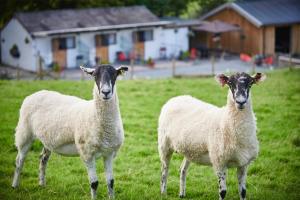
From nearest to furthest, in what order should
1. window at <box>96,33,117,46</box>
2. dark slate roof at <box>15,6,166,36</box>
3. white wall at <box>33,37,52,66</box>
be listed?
white wall at <box>33,37,52,66</box>, dark slate roof at <box>15,6,166,36</box>, window at <box>96,33,117,46</box>

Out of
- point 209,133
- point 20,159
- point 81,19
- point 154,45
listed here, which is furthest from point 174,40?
point 209,133

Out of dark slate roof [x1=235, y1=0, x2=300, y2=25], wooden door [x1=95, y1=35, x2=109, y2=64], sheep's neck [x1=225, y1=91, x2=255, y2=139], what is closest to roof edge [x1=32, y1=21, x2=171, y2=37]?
wooden door [x1=95, y1=35, x2=109, y2=64]

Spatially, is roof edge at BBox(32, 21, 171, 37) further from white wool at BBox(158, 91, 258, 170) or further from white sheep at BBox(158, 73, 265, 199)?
white sheep at BBox(158, 73, 265, 199)

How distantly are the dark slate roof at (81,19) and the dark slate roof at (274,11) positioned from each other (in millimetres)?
8686

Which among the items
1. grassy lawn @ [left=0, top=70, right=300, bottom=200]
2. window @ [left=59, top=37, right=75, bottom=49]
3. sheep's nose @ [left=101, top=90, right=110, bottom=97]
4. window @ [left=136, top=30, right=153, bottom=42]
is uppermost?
window @ [left=136, top=30, right=153, bottom=42]

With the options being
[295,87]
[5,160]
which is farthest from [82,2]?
[5,160]

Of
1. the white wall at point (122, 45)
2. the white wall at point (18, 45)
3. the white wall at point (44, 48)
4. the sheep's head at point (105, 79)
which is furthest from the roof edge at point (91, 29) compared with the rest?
the sheep's head at point (105, 79)

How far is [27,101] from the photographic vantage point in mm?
9680

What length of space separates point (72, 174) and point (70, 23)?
94.7ft

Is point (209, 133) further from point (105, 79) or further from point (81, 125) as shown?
point (81, 125)

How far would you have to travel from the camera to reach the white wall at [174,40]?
4244 cm

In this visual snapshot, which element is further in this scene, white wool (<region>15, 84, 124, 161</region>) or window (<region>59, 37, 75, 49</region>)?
window (<region>59, 37, 75, 49</region>)

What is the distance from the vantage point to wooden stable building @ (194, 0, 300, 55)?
131ft

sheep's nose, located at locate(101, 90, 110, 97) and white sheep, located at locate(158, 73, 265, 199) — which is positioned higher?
sheep's nose, located at locate(101, 90, 110, 97)
